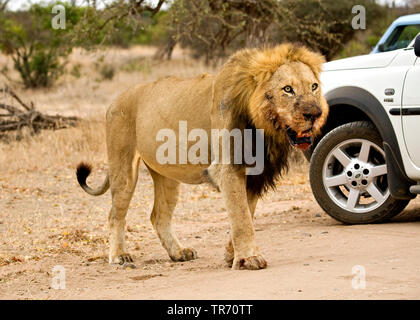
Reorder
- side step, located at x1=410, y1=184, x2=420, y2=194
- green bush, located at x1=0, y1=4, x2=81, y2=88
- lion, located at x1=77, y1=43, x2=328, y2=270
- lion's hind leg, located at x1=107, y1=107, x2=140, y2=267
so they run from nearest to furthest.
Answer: lion, located at x1=77, y1=43, x2=328, y2=270
side step, located at x1=410, y1=184, x2=420, y2=194
lion's hind leg, located at x1=107, y1=107, x2=140, y2=267
green bush, located at x1=0, y1=4, x2=81, y2=88

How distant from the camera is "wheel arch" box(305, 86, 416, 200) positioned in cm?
588

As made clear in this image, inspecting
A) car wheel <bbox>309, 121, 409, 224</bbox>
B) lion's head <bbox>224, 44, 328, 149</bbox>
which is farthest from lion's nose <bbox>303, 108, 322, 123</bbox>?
car wheel <bbox>309, 121, 409, 224</bbox>

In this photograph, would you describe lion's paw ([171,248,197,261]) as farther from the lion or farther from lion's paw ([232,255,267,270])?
lion's paw ([232,255,267,270])

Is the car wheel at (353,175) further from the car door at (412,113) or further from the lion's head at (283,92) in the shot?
the lion's head at (283,92)

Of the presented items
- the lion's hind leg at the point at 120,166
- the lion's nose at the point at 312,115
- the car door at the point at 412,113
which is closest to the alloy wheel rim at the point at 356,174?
the car door at the point at 412,113

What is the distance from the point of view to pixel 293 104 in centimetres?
448

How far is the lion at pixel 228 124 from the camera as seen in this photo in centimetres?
456

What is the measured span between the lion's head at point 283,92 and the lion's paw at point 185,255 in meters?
1.53

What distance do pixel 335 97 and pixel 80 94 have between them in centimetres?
1483

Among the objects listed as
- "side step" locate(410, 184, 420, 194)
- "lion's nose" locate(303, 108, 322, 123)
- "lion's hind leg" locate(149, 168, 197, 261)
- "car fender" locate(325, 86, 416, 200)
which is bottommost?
"lion's hind leg" locate(149, 168, 197, 261)

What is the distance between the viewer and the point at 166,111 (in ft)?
18.5

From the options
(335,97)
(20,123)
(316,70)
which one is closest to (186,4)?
(20,123)

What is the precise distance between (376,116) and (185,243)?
6.86ft

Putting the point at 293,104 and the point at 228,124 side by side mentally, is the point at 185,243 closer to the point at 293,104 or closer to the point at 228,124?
the point at 228,124
